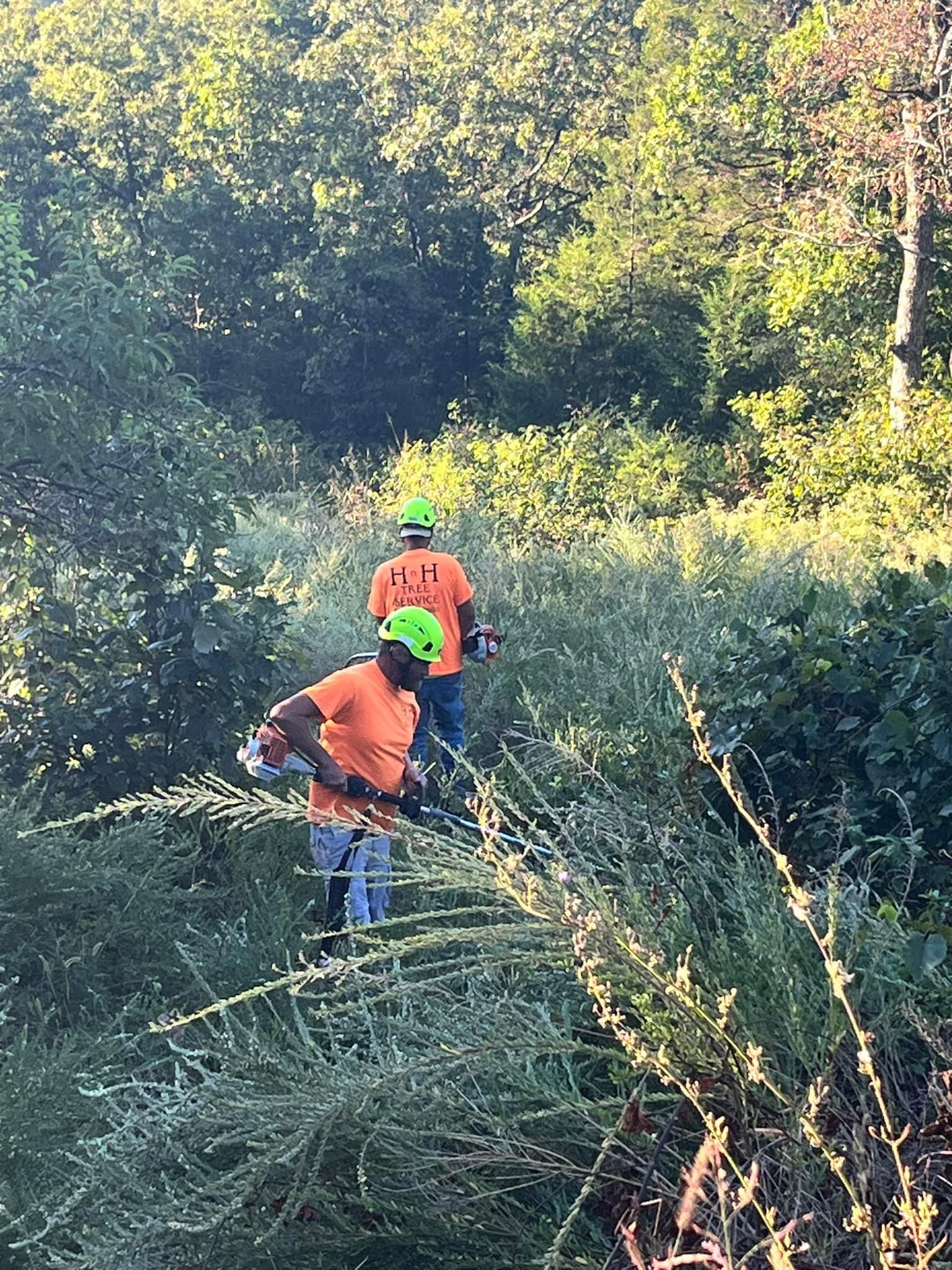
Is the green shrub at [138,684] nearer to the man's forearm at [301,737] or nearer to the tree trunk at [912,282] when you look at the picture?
the man's forearm at [301,737]

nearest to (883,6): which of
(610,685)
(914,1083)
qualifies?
(610,685)

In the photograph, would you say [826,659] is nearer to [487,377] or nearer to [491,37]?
[487,377]

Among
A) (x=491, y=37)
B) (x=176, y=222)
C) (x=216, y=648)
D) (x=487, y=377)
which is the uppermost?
(x=491, y=37)

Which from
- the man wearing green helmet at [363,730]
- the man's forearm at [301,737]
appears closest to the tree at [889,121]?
the man wearing green helmet at [363,730]

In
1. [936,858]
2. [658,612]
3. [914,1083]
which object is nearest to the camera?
[914,1083]

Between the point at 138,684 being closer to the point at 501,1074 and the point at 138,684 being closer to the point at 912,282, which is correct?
the point at 501,1074

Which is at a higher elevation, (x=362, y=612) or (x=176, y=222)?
(x=176, y=222)

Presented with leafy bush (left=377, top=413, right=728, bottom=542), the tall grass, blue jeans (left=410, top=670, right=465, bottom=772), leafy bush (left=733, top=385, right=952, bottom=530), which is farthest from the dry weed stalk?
leafy bush (left=733, top=385, right=952, bottom=530)

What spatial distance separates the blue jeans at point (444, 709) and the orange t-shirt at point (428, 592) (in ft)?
0.19

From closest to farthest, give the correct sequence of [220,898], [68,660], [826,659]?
[826,659] → [220,898] → [68,660]

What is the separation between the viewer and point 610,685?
6.78 meters

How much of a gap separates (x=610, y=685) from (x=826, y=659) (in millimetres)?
2181

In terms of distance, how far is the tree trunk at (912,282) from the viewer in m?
15.7

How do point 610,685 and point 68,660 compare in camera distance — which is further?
point 610,685
